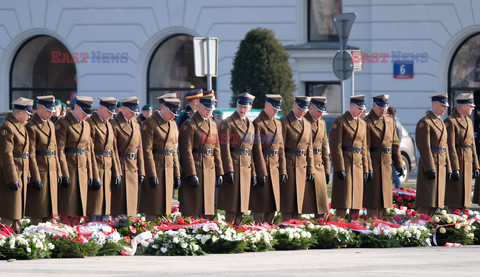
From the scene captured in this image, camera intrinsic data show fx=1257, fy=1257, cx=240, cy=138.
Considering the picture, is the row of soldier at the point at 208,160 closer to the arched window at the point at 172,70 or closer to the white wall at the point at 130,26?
the white wall at the point at 130,26

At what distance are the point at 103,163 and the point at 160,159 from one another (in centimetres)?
68

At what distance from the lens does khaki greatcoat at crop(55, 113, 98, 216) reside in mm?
13102

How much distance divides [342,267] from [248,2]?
17086mm

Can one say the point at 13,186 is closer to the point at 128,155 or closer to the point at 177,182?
the point at 128,155

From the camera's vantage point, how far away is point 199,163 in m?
13.6

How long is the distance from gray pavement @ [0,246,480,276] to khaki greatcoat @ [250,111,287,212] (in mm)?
2168

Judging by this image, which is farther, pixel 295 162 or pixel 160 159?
pixel 295 162

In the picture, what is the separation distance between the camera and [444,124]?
1469cm

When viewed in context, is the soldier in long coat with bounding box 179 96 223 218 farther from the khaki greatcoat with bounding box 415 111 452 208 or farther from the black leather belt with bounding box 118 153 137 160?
the khaki greatcoat with bounding box 415 111 452 208

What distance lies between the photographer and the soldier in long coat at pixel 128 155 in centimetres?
1367

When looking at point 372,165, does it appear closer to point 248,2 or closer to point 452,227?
point 452,227

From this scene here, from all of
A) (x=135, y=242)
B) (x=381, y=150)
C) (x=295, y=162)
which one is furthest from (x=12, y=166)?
(x=381, y=150)

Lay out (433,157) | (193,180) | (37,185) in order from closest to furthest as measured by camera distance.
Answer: (37,185) → (193,180) → (433,157)

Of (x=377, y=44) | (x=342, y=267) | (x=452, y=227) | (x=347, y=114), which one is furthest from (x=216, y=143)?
(x=377, y=44)
